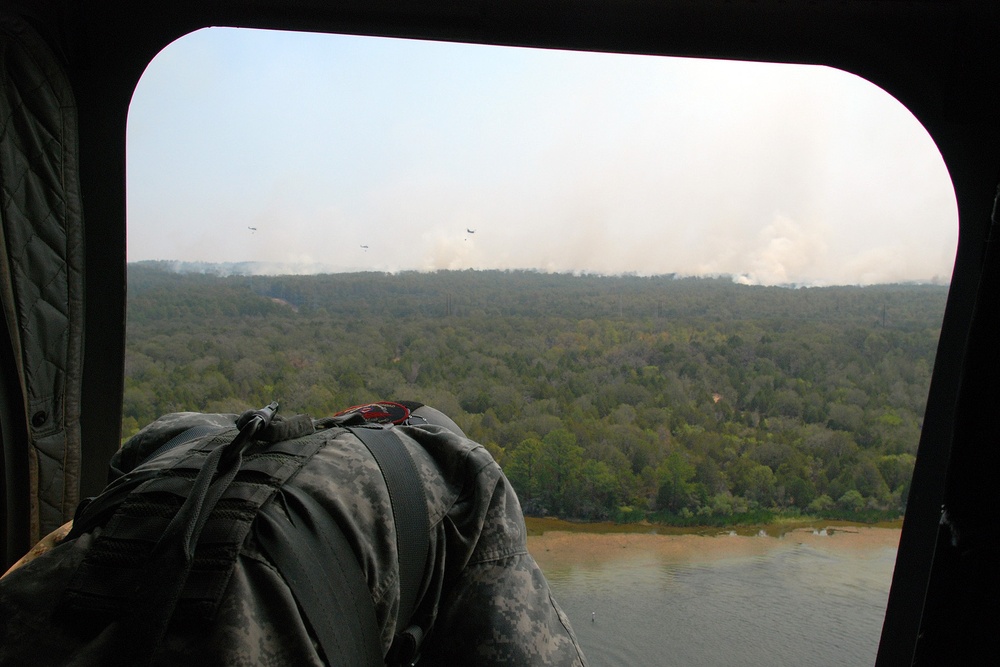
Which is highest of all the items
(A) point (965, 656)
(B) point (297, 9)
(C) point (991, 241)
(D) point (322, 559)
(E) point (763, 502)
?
(B) point (297, 9)

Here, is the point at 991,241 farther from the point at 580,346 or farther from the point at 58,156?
the point at 58,156

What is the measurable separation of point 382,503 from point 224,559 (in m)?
0.31

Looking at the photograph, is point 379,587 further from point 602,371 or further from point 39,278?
point 39,278

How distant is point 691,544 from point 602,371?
0.63 metres

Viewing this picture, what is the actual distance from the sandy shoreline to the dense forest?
0.21ft

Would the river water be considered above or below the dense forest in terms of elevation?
below

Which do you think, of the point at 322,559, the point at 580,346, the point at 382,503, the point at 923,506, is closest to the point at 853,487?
the point at 923,506

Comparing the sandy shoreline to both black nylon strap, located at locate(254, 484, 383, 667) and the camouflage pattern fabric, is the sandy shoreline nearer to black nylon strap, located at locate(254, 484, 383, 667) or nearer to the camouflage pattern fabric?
the camouflage pattern fabric

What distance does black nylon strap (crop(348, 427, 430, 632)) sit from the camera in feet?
4.05

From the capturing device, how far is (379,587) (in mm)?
1185

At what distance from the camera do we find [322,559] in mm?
1065

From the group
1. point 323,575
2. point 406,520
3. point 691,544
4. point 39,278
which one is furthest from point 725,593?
point 39,278

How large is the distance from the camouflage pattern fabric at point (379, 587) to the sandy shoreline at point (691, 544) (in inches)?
35.0

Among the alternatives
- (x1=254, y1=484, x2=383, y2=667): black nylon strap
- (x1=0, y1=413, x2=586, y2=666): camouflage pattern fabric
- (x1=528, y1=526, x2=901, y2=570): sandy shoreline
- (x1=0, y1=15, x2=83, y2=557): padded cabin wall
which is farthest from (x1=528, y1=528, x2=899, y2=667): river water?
(x1=0, y1=15, x2=83, y2=557): padded cabin wall
